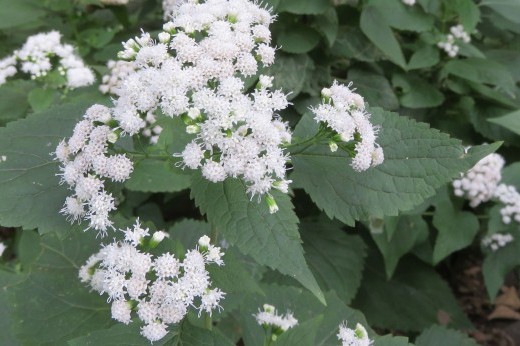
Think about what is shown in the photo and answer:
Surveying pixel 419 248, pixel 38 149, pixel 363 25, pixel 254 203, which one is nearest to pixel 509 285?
pixel 419 248

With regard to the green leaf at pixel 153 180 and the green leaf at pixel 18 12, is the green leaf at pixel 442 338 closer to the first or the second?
the green leaf at pixel 153 180

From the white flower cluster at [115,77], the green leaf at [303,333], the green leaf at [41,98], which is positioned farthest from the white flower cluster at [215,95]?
the green leaf at [41,98]

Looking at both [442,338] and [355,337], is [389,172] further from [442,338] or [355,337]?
[442,338]

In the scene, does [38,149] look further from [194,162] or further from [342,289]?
[342,289]

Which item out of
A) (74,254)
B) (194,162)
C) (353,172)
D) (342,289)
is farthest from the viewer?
(342,289)

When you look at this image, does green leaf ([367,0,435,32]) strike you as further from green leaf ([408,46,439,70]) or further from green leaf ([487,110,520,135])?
green leaf ([487,110,520,135])

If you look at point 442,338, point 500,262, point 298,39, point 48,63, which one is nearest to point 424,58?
point 298,39

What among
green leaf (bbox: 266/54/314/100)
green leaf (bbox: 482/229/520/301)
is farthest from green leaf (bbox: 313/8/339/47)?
green leaf (bbox: 482/229/520/301)
